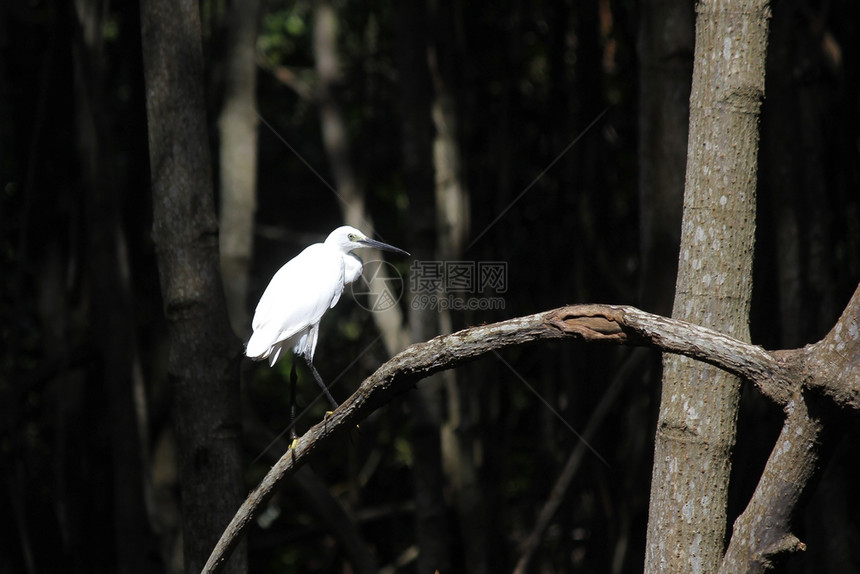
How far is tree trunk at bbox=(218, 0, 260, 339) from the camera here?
3.15 metres

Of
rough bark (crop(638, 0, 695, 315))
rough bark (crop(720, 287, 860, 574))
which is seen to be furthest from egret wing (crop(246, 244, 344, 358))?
rough bark (crop(720, 287, 860, 574))

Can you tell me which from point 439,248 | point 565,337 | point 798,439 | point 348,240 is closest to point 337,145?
point 439,248

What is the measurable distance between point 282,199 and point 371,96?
990 millimetres

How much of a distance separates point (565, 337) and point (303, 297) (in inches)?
37.3

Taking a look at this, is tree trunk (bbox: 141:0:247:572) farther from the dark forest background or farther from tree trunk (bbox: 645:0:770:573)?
tree trunk (bbox: 645:0:770:573)

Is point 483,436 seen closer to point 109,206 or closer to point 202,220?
point 109,206

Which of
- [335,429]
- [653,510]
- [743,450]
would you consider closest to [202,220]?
[335,429]

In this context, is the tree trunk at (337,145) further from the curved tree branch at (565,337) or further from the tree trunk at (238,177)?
the curved tree branch at (565,337)

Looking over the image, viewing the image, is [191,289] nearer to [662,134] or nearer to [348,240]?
[348,240]

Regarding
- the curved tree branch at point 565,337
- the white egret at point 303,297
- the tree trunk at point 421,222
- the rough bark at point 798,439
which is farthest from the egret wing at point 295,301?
the rough bark at point 798,439

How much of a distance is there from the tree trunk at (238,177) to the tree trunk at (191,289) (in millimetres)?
1002

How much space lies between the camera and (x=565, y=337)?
1377 mm

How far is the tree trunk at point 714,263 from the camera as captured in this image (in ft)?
5.31

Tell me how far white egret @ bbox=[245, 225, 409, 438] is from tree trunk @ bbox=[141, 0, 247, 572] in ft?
0.32
